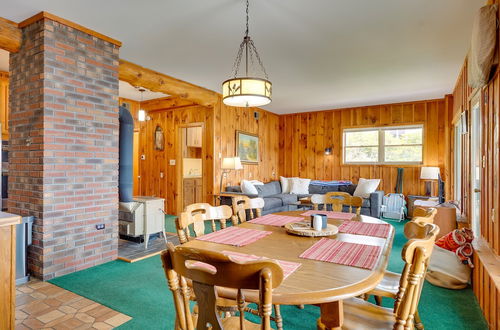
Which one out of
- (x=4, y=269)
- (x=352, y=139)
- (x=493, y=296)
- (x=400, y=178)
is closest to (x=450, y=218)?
(x=493, y=296)

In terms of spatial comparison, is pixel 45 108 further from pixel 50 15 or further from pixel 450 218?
pixel 450 218

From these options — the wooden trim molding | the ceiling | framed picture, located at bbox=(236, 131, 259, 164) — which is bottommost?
framed picture, located at bbox=(236, 131, 259, 164)

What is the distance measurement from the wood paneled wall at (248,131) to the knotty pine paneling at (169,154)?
190 millimetres

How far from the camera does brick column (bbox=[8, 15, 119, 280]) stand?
2.93 meters

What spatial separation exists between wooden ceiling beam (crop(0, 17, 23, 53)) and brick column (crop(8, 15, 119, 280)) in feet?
0.27

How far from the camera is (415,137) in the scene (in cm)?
670

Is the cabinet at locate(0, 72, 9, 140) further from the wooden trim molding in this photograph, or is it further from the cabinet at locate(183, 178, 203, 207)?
the cabinet at locate(183, 178, 203, 207)

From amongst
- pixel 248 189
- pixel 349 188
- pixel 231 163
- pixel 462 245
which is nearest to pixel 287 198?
pixel 248 189

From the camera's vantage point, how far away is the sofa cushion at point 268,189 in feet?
A: 21.1

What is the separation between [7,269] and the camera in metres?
1.84

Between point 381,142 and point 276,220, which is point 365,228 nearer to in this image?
point 276,220

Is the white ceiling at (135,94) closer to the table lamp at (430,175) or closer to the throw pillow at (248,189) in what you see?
the throw pillow at (248,189)

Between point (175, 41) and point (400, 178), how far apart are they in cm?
562

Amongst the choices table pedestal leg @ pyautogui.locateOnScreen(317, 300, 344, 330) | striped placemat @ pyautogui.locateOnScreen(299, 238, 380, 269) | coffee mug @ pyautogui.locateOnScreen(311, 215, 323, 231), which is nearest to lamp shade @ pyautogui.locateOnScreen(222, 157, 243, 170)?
coffee mug @ pyautogui.locateOnScreen(311, 215, 323, 231)
